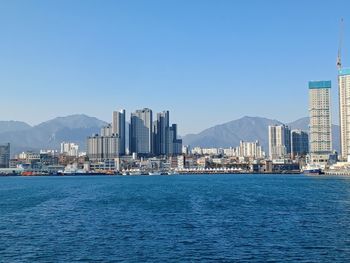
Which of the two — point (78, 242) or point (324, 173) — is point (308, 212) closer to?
point (78, 242)

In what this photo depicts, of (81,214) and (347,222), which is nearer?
(347,222)

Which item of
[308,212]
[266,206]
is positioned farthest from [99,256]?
[266,206]

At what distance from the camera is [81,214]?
38.9 metres

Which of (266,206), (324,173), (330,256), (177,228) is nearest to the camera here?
(330,256)

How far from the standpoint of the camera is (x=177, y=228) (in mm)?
30656

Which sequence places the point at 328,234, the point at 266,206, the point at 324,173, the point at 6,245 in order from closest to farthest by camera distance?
1. the point at 6,245
2. the point at 328,234
3. the point at 266,206
4. the point at 324,173

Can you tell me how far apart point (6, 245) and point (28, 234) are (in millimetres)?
3505

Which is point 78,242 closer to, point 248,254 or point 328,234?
point 248,254

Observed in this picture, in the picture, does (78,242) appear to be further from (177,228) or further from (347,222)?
(347,222)

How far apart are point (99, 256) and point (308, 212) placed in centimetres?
2151

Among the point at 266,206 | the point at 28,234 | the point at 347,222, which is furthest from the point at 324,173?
the point at 28,234

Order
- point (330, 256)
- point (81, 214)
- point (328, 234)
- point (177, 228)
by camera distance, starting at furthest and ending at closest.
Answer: point (81, 214) < point (177, 228) < point (328, 234) < point (330, 256)

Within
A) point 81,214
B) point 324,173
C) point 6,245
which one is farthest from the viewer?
point 324,173

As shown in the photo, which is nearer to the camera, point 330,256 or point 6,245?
point 330,256
